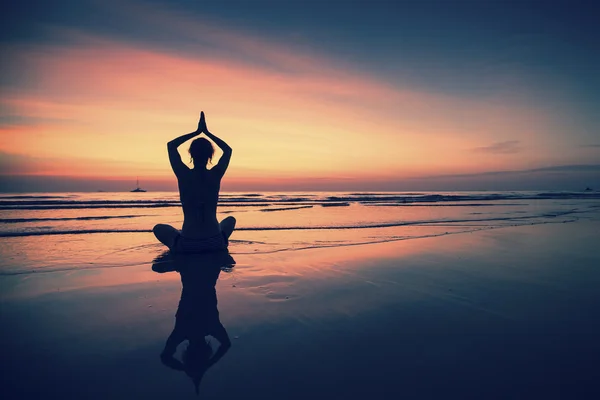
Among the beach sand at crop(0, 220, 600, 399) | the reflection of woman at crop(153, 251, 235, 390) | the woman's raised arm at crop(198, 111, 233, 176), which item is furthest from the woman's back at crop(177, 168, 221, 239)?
the beach sand at crop(0, 220, 600, 399)

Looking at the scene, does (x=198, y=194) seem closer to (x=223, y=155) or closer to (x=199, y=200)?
(x=199, y=200)

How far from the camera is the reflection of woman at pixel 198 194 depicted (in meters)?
6.00

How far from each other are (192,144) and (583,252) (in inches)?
316

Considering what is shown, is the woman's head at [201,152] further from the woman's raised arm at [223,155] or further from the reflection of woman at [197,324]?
the reflection of woman at [197,324]

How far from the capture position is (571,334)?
3.04m

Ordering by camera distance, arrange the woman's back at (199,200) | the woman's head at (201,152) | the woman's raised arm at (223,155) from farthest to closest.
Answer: the woman's raised arm at (223,155) → the woman's back at (199,200) → the woman's head at (201,152)

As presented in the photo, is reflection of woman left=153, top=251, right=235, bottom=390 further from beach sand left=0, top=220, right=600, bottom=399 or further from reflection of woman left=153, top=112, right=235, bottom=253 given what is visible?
reflection of woman left=153, top=112, right=235, bottom=253

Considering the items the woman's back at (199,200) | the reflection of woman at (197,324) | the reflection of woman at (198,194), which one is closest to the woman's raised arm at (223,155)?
the reflection of woman at (198,194)

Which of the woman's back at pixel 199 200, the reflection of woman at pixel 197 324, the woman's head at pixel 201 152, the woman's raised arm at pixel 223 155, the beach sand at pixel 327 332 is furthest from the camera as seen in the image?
the woman's raised arm at pixel 223 155

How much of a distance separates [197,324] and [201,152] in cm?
339

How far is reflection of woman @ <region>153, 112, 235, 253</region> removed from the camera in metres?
6.00

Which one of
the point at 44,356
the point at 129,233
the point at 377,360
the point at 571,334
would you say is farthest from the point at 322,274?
the point at 129,233

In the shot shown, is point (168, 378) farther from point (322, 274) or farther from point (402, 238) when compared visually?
point (402, 238)

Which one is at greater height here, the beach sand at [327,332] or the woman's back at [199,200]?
the woman's back at [199,200]
